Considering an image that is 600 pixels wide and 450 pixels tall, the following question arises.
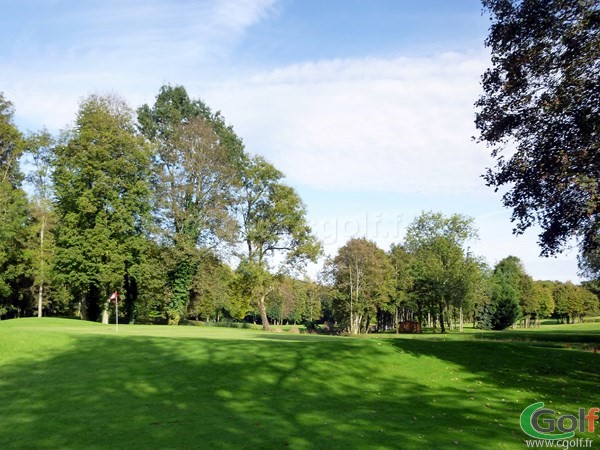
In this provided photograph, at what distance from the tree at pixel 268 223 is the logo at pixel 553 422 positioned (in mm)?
35196

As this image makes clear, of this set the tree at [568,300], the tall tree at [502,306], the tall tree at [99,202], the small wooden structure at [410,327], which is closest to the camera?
the tall tree at [99,202]

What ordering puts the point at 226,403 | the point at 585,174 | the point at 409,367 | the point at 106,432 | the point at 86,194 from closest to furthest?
the point at 106,432, the point at 226,403, the point at 585,174, the point at 409,367, the point at 86,194

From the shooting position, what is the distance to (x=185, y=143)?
41781mm

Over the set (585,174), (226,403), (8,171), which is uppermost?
(8,171)

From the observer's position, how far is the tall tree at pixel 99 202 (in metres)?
37.6

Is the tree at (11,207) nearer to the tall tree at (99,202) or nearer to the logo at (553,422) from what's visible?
the tall tree at (99,202)

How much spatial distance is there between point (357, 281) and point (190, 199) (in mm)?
21733

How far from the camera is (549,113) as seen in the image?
1437 centimetres

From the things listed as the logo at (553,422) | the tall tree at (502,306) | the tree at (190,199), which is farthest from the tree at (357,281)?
the logo at (553,422)

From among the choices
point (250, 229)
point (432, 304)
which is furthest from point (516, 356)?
point (432, 304)

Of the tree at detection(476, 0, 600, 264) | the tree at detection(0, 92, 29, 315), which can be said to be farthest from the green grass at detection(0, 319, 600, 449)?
the tree at detection(0, 92, 29, 315)

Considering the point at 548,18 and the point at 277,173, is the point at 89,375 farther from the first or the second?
the point at 277,173

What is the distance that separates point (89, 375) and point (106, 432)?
5.30 metres

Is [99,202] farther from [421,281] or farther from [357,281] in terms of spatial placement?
[421,281]
